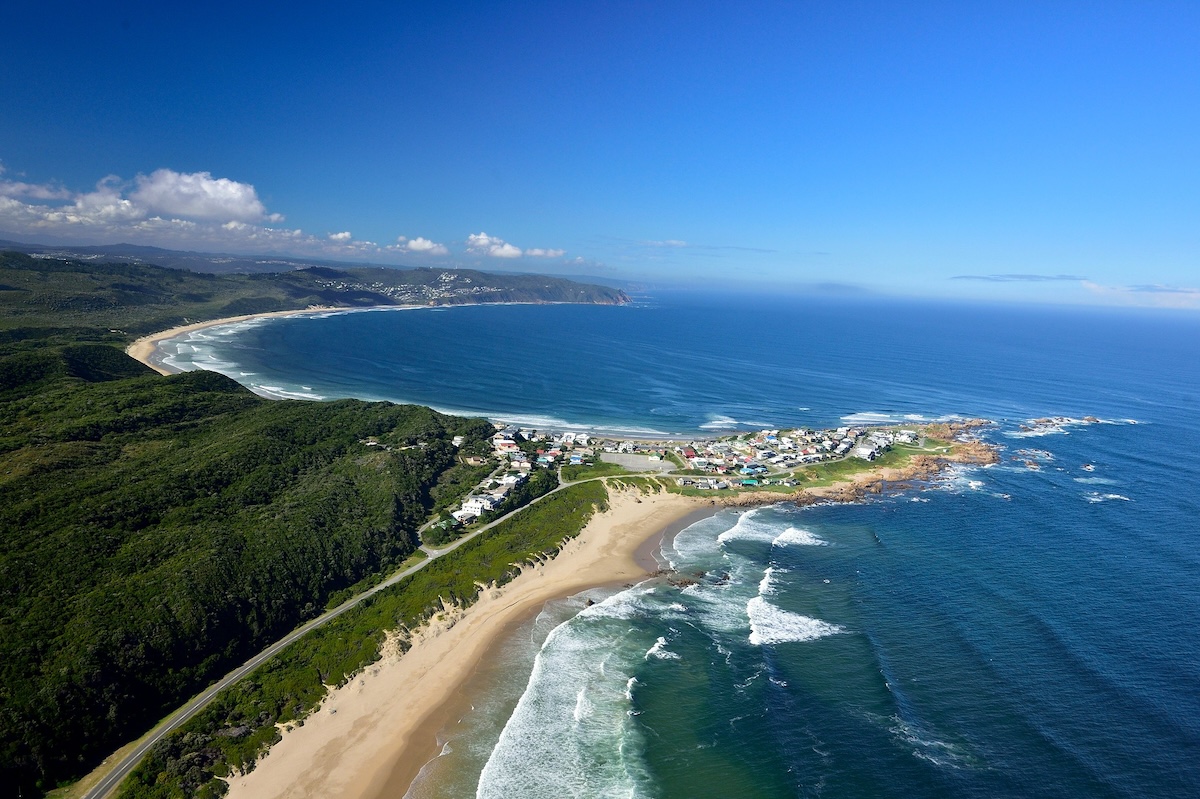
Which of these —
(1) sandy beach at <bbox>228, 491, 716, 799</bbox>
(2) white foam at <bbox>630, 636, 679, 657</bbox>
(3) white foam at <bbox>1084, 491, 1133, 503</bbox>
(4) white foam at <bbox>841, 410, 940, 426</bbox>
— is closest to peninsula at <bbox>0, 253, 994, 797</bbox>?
(1) sandy beach at <bbox>228, 491, 716, 799</bbox>

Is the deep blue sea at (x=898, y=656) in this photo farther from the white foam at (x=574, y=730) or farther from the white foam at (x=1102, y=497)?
the white foam at (x=1102, y=497)

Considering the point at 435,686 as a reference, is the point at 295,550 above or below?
above

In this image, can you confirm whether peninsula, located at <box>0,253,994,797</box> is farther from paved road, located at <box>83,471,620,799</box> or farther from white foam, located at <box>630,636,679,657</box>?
white foam, located at <box>630,636,679,657</box>

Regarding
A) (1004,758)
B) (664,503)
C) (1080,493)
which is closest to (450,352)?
(664,503)

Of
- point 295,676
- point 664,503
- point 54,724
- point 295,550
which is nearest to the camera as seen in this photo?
point 54,724

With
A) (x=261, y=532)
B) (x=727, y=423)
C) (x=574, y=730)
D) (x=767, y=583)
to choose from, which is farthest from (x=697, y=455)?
(x=261, y=532)

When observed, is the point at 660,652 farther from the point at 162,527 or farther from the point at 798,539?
the point at 162,527

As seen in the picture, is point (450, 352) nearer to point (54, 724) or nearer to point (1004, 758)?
point (54, 724)
